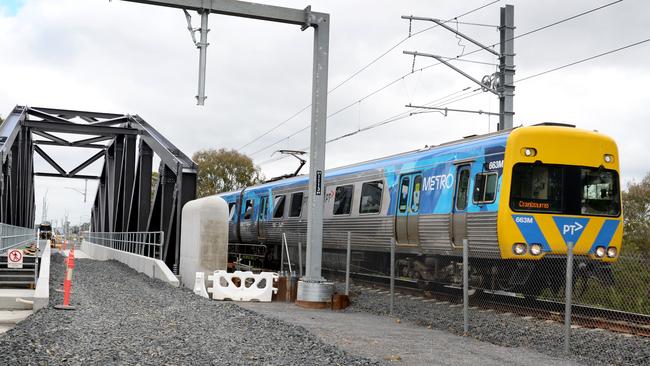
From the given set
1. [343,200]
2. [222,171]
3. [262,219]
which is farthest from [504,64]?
[222,171]

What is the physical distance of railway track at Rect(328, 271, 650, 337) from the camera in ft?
36.0

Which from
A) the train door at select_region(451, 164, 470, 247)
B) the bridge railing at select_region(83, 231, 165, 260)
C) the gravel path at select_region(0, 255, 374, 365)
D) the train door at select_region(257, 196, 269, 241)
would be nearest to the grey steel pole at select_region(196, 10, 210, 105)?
the gravel path at select_region(0, 255, 374, 365)

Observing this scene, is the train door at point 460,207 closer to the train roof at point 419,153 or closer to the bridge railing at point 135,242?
the train roof at point 419,153

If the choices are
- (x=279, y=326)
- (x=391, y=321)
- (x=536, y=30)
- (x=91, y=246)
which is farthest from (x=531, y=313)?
(x=91, y=246)

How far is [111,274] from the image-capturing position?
852 inches

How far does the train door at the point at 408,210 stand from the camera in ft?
52.0

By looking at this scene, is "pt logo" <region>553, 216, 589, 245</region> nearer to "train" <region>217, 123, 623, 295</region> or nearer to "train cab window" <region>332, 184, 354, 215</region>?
"train" <region>217, 123, 623, 295</region>

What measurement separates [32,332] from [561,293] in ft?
34.0

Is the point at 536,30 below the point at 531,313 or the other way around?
the other way around

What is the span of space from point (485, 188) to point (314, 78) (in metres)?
4.17

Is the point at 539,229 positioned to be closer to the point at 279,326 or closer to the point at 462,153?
the point at 462,153

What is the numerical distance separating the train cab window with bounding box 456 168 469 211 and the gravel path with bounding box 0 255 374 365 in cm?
467

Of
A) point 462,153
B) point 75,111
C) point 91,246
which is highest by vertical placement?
point 75,111

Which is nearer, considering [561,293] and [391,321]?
[391,321]
